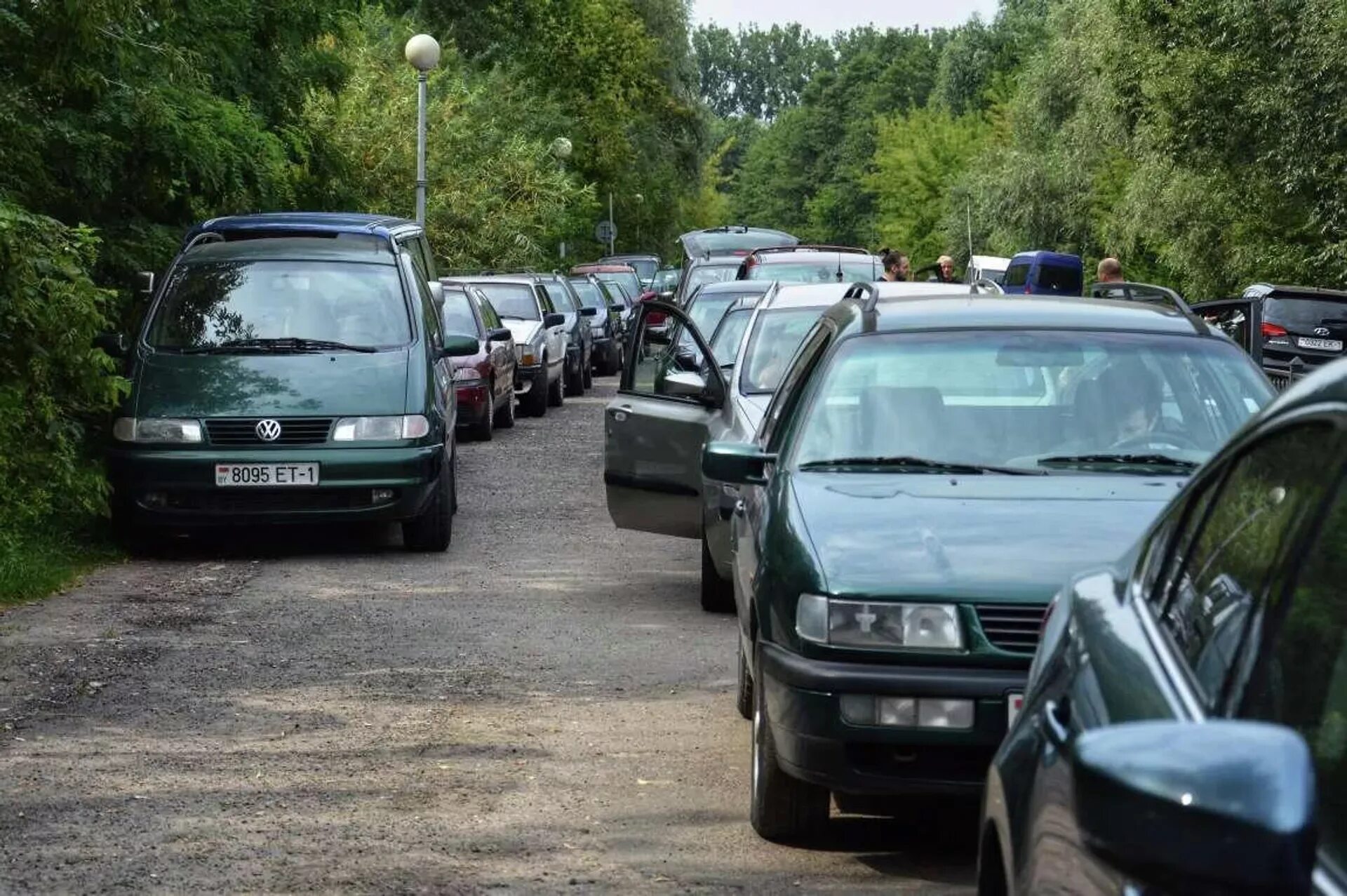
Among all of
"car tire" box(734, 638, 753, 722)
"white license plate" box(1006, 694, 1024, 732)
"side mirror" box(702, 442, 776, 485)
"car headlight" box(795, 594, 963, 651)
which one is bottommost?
"car tire" box(734, 638, 753, 722)

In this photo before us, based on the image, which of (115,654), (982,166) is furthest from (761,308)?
(982,166)

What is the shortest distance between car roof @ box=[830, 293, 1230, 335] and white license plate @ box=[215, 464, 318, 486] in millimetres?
5623

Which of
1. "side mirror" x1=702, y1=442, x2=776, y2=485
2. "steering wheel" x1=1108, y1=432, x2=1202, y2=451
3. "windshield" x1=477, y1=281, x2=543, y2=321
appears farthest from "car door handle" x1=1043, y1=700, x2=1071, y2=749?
"windshield" x1=477, y1=281, x2=543, y2=321

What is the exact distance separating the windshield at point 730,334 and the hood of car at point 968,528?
314 inches

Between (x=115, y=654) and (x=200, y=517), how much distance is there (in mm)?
3307

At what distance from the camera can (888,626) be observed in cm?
589

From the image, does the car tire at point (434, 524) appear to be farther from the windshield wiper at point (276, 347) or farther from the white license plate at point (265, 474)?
the windshield wiper at point (276, 347)

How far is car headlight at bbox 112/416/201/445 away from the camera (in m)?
13.1

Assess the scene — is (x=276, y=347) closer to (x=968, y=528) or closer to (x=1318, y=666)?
(x=968, y=528)

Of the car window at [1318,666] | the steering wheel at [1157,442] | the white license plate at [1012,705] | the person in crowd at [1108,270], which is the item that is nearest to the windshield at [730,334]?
the person in crowd at [1108,270]

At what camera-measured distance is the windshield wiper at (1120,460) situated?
7.07 meters

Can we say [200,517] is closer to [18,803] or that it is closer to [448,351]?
[448,351]

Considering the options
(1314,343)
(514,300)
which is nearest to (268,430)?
(514,300)

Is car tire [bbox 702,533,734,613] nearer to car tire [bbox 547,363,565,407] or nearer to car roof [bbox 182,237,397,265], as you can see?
car roof [bbox 182,237,397,265]
